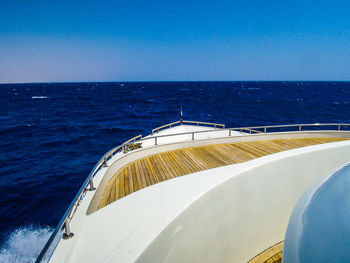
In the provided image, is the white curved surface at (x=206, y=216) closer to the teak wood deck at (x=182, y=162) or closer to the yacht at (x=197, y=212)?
the yacht at (x=197, y=212)

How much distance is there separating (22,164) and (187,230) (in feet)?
69.4

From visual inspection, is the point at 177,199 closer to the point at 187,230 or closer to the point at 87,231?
the point at 187,230

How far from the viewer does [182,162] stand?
8789 millimetres

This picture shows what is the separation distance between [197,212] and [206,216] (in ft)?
1.17

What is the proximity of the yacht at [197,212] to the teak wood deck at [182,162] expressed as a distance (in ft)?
0.24

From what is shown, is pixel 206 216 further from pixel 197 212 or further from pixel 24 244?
pixel 24 244

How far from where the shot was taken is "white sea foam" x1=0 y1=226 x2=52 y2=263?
866 cm

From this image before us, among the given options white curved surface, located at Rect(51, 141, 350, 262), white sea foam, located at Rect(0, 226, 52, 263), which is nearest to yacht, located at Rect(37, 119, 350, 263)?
white curved surface, located at Rect(51, 141, 350, 262)

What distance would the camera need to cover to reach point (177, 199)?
137 inches

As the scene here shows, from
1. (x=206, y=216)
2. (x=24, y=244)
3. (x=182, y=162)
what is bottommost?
(x=24, y=244)

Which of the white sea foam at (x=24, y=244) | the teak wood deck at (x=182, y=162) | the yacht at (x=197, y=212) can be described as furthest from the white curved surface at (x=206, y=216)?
the white sea foam at (x=24, y=244)

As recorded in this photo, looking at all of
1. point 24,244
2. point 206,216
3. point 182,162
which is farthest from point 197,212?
point 24,244

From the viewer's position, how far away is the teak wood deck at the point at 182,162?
22.9 feet

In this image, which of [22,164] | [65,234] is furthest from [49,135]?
[65,234]
